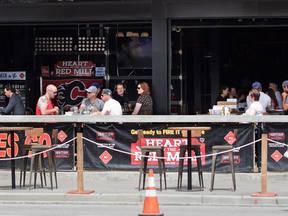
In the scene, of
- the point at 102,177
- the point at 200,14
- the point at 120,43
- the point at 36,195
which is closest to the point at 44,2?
the point at 120,43

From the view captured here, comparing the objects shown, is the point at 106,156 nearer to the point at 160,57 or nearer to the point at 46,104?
the point at 46,104

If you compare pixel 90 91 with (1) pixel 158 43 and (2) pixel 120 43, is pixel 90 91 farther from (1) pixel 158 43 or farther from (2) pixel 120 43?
(2) pixel 120 43

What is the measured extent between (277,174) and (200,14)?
5194 millimetres

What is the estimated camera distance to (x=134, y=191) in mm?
10711

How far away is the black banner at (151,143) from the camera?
12195 millimetres

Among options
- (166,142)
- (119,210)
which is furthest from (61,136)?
(119,210)

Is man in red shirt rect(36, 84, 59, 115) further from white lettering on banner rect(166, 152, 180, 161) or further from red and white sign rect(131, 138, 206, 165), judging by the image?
white lettering on banner rect(166, 152, 180, 161)

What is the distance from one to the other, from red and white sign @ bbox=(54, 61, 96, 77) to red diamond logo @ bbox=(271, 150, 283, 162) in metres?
7.25

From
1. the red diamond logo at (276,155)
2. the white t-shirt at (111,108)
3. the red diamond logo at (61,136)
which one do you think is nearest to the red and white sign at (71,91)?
the white t-shirt at (111,108)

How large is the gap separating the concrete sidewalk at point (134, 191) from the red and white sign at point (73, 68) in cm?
551

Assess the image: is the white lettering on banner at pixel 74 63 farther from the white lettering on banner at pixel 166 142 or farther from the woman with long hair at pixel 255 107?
the woman with long hair at pixel 255 107

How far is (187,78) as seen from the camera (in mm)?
18109

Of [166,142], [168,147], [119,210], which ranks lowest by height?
[119,210]

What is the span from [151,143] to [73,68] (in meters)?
6.10
